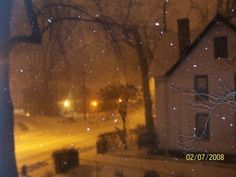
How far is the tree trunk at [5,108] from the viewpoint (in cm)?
1333

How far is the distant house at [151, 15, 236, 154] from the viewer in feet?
81.5

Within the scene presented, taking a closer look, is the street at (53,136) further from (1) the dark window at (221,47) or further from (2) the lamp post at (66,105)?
(1) the dark window at (221,47)

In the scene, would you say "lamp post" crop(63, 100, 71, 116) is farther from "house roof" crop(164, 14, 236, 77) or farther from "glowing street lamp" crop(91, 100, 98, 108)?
"house roof" crop(164, 14, 236, 77)

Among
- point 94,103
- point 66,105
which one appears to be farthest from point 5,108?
point 66,105

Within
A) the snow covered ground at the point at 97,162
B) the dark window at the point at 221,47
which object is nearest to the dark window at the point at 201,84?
the dark window at the point at 221,47

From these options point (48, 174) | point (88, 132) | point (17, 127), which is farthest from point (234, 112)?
point (17, 127)

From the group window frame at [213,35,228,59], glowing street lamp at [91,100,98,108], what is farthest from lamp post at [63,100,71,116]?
window frame at [213,35,228,59]

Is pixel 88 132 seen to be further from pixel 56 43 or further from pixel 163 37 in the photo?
pixel 56 43

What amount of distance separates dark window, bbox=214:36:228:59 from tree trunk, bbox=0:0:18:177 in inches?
565

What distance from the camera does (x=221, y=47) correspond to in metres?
25.1

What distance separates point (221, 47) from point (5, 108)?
582 inches

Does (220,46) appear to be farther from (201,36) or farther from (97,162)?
(97,162)

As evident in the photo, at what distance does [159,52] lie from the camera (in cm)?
2922

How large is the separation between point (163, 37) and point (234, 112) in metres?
8.35
